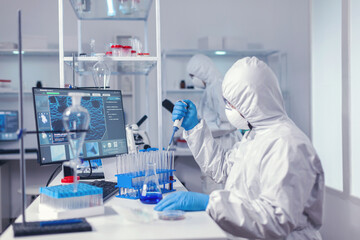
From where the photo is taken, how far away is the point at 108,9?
251cm

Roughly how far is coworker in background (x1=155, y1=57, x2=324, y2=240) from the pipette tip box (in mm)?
230

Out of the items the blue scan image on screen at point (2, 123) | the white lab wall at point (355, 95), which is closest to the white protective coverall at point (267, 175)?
the blue scan image on screen at point (2, 123)

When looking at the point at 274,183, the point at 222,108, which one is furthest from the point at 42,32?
the point at 274,183

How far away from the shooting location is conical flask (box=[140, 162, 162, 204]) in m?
1.50

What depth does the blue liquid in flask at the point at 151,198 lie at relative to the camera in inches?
58.3

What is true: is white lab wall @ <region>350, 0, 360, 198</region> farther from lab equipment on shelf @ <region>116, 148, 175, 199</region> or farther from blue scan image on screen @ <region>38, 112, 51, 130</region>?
blue scan image on screen @ <region>38, 112, 51, 130</region>

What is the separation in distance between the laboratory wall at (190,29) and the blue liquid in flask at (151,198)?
10.5 ft

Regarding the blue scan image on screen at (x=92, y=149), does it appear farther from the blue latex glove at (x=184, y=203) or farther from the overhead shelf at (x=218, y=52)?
the overhead shelf at (x=218, y=52)

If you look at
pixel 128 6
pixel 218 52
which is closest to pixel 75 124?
pixel 128 6

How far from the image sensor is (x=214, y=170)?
76.2 inches

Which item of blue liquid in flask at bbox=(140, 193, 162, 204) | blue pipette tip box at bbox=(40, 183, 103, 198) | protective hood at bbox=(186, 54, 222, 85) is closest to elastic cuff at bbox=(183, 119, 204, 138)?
blue liquid in flask at bbox=(140, 193, 162, 204)

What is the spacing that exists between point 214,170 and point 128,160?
52 cm

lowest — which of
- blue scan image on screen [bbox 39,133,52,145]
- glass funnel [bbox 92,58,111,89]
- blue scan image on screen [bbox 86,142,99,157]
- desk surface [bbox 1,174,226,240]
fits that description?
desk surface [bbox 1,174,226,240]

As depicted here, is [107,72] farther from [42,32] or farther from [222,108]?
[42,32]
